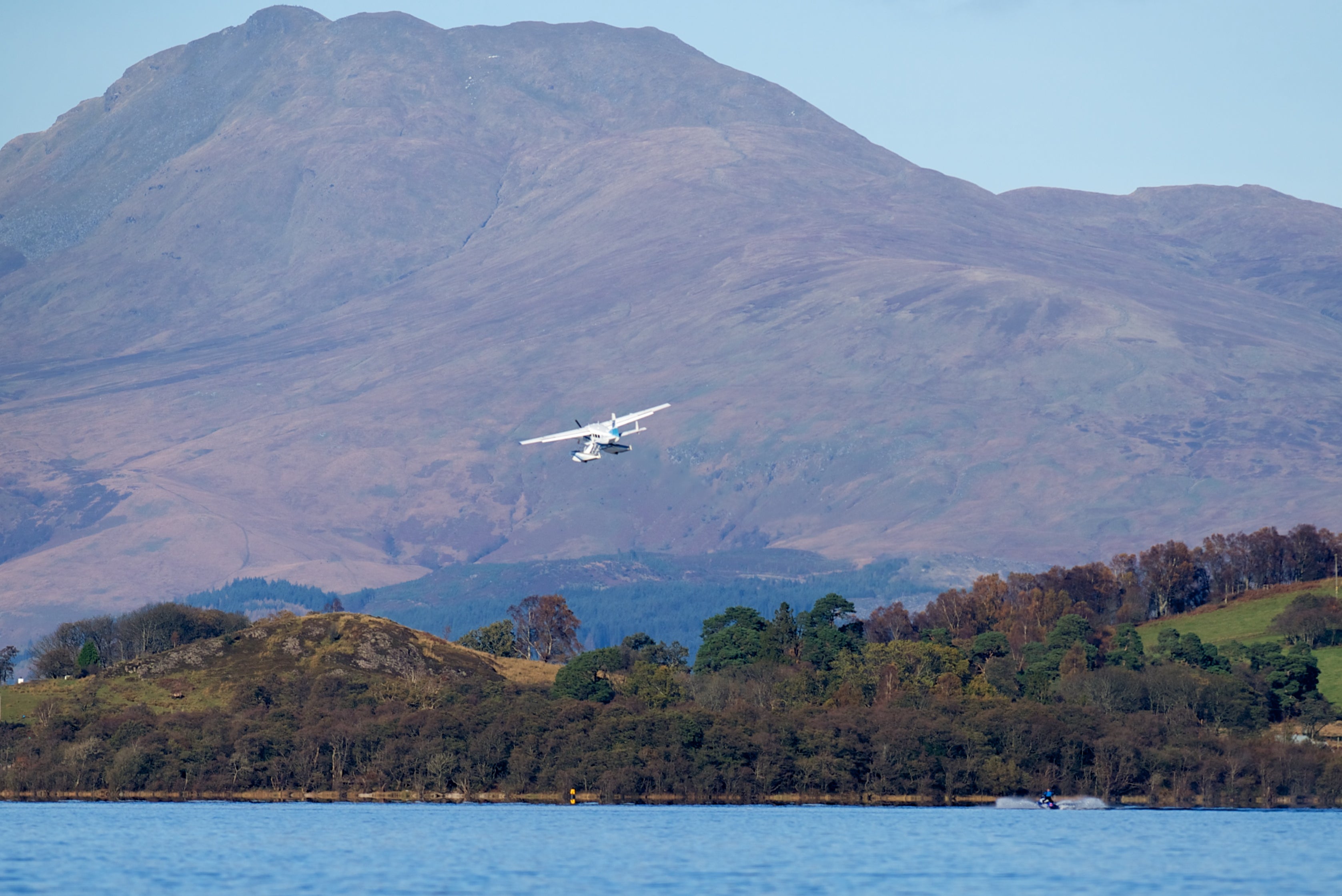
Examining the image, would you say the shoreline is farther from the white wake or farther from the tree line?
the white wake

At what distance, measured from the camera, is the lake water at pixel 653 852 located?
9269cm

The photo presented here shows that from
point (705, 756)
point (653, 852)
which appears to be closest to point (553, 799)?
point (705, 756)

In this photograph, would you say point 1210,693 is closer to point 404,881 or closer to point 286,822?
point 286,822

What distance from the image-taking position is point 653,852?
10919 centimetres

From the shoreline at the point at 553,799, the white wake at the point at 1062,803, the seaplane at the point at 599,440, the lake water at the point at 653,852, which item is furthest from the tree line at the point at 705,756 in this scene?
the seaplane at the point at 599,440

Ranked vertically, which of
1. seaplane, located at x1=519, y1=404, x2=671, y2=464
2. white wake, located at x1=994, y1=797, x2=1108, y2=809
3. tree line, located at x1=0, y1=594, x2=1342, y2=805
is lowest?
white wake, located at x1=994, y1=797, x2=1108, y2=809

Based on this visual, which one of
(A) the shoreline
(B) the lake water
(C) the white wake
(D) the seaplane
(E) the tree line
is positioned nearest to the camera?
(B) the lake water

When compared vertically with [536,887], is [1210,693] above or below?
above

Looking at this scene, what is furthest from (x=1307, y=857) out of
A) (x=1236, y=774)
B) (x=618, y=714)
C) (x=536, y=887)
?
(x=618, y=714)

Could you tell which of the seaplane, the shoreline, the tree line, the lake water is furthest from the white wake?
the seaplane

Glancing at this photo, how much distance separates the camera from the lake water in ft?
304

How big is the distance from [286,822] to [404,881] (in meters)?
43.2

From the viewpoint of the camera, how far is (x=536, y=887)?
91000 mm

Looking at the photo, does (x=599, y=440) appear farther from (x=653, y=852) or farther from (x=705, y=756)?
(x=653, y=852)
